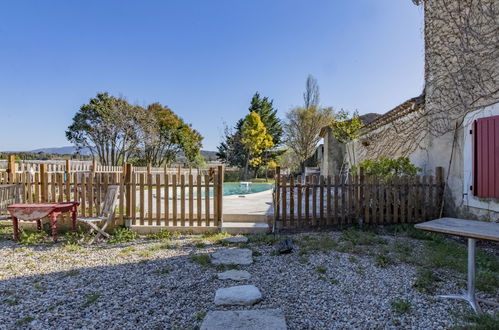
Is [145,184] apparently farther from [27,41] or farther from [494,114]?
[27,41]

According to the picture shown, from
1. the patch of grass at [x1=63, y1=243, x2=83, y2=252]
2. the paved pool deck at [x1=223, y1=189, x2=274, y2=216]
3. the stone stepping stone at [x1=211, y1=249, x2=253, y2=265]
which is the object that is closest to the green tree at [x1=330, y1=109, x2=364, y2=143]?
the paved pool deck at [x1=223, y1=189, x2=274, y2=216]

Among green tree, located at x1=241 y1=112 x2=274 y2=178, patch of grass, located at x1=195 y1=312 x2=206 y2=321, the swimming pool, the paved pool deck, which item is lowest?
the swimming pool

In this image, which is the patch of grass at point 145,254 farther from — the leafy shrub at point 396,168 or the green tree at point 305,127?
the green tree at point 305,127

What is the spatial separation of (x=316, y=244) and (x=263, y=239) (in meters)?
0.98

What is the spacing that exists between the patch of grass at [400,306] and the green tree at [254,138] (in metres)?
23.1

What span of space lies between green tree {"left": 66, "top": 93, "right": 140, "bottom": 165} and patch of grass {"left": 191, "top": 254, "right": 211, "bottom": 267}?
17.3 meters

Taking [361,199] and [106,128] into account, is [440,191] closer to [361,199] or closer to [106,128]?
[361,199]

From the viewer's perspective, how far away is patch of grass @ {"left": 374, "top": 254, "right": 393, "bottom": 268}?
3584 millimetres

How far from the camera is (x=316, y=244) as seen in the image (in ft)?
14.8

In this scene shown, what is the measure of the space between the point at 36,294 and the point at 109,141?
714 inches

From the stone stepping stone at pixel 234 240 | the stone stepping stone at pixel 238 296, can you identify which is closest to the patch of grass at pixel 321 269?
the stone stepping stone at pixel 238 296

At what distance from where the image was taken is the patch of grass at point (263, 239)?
4703 millimetres

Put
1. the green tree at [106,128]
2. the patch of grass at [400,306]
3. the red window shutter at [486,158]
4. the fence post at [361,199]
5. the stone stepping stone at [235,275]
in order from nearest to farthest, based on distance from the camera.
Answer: the patch of grass at [400,306], the stone stepping stone at [235,275], the red window shutter at [486,158], the fence post at [361,199], the green tree at [106,128]

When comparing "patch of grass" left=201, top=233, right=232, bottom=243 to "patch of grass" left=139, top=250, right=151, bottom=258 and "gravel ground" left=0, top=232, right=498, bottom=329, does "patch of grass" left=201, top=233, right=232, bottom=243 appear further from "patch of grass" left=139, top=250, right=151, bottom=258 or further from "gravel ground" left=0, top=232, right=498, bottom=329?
"patch of grass" left=139, top=250, right=151, bottom=258
